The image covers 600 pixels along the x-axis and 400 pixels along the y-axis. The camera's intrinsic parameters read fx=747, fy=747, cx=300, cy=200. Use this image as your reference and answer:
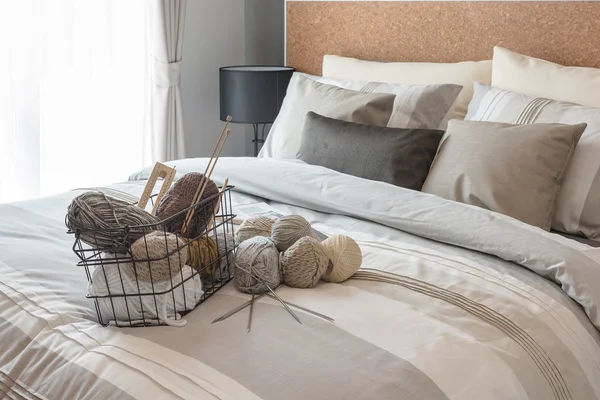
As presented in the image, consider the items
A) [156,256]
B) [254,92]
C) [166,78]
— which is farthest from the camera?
[166,78]

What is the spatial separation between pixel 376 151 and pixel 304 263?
832mm

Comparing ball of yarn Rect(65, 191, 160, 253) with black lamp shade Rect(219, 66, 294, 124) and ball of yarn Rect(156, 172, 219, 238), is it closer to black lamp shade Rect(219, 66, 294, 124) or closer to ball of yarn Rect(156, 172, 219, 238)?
ball of yarn Rect(156, 172, 219, 238)

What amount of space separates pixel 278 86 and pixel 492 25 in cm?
96

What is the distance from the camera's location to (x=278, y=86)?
325cm

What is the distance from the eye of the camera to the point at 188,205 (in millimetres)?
1468

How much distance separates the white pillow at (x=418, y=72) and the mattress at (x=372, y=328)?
0.87m

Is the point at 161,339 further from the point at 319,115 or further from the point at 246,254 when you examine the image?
the point at 319,115

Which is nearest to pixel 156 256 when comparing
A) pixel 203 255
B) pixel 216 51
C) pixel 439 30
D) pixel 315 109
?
pixel 203 255

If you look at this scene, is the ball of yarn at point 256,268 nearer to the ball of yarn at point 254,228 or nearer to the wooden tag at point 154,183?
the ball of yarn at point 254,228

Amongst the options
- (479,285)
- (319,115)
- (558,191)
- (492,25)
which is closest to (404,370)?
(479,285)

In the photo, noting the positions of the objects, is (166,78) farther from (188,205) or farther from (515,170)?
(188,205)

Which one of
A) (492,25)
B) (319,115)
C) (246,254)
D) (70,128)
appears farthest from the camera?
(70,128)

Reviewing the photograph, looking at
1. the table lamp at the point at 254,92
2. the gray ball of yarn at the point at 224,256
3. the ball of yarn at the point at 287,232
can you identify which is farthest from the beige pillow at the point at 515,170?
the table lamp at the point at 254,92

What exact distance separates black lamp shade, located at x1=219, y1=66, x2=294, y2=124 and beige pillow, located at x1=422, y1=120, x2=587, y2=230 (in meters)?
1.34
